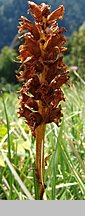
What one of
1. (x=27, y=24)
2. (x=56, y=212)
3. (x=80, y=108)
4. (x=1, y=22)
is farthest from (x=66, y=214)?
(x=1, y=22)

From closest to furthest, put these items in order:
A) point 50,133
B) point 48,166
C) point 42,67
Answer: point 42,67, point 48,166, point 50,133

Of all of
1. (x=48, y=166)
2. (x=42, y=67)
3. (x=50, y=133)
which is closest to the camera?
(x=42, y=67)

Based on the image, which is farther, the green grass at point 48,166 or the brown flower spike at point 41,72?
the green grass at point 48,166

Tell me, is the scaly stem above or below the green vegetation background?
below

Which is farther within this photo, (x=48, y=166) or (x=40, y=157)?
(x=48, y=166)

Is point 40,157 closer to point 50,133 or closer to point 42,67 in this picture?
point 42,67

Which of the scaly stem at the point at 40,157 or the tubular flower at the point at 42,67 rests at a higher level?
the tubular flower at the point at 42,67

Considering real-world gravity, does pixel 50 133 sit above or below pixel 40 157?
above

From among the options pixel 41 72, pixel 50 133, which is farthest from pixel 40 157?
pixel 50 133
